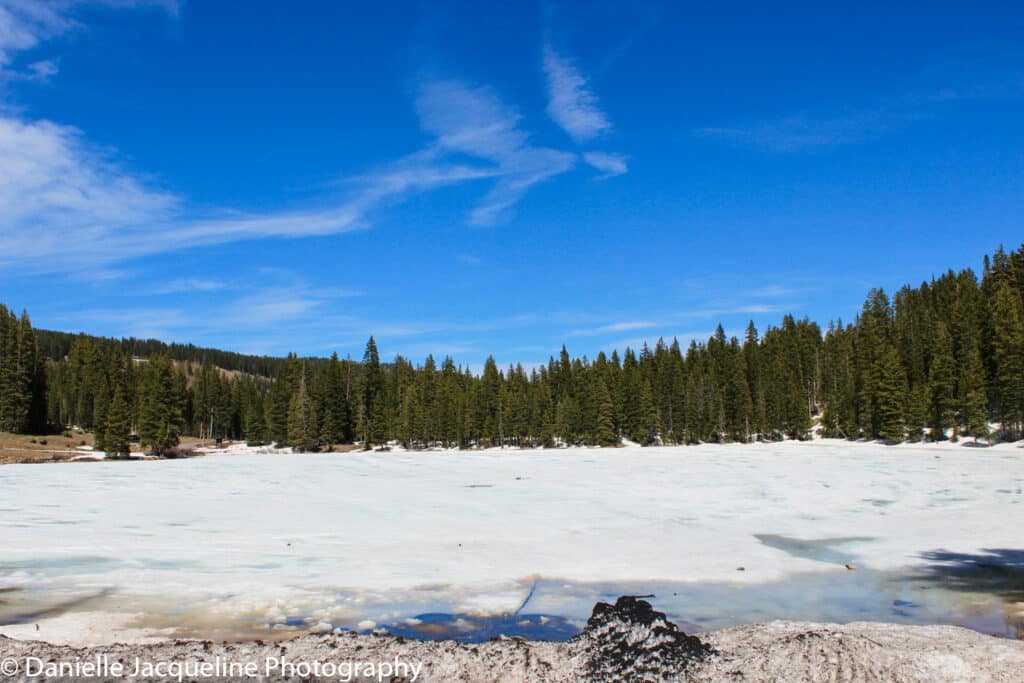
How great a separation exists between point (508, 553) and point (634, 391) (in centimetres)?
8949

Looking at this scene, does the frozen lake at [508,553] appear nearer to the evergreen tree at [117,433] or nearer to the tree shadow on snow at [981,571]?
the tree shadow on snow at [981,571]

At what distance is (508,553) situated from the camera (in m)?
10.3

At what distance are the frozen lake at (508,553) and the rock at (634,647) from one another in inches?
25.0

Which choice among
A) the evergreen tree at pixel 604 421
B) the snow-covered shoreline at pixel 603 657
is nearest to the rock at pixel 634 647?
the snow-covered shoreline at pixel 603 657

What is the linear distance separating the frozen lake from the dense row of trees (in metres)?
57.7

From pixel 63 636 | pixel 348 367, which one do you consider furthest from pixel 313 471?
pixel 348 367

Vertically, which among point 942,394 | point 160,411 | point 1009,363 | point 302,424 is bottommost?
point 302,424

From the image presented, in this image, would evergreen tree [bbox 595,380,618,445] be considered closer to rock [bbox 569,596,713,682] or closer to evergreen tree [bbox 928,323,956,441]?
evergreen tree [bbox 928,323,956,441]

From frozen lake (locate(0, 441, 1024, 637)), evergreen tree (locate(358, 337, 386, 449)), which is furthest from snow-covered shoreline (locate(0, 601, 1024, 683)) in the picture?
evergreen tree (locate(358, 337, 386, 449))

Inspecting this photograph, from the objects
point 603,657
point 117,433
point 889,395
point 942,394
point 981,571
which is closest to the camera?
point 603,657

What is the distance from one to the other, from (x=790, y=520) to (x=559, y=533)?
216 inches

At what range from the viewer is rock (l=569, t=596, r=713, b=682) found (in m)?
4.95

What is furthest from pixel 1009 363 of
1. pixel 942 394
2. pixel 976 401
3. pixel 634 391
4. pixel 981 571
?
pixel 981 571

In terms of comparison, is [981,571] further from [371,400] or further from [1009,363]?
[371,400]
